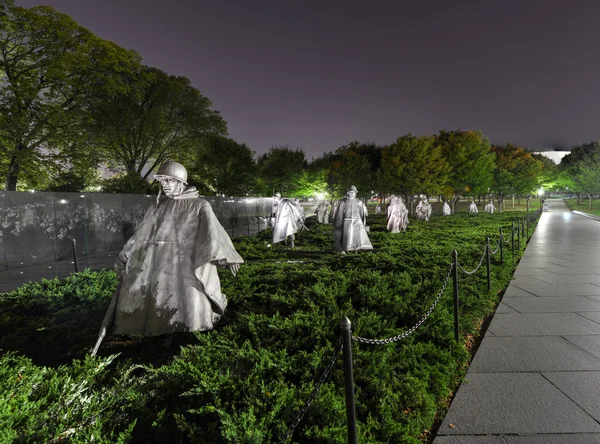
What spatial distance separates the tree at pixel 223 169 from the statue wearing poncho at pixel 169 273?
30786 millimetres

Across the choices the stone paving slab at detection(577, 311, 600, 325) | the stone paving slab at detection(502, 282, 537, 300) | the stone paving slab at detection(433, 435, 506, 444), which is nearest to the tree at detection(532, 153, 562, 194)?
the stone paving slab at detection(502, 282, 537, 300)

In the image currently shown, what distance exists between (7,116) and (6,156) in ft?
7.40

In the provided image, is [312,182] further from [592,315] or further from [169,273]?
[169,273]

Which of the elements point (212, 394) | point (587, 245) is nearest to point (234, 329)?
point (212, 394)

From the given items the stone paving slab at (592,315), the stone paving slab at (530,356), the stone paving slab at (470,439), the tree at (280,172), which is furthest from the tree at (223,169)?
the stone paving slab at (470,439)

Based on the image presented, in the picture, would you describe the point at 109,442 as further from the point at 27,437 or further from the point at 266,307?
the point at 266,307

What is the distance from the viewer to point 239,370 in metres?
2.95

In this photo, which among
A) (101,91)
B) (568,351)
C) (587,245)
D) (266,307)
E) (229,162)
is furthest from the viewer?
(229,162)

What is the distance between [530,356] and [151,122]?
25.0 metres

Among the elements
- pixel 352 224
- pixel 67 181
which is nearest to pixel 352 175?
pixel 67 181

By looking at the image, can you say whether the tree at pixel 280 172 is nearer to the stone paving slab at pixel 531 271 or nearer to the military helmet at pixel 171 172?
the stone paving slab at pixel 531 271

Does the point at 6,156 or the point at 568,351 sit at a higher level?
the point at 6,156

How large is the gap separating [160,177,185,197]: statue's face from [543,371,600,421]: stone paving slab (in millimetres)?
4372

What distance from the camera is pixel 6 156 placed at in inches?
629
